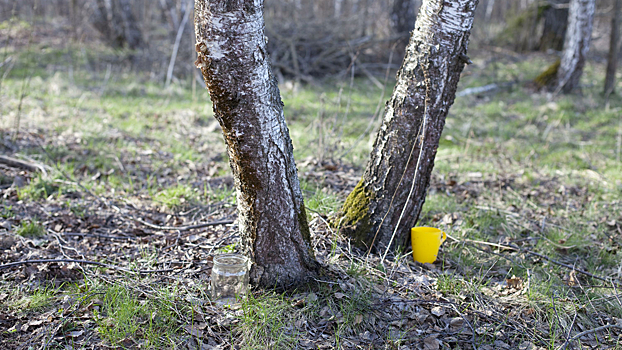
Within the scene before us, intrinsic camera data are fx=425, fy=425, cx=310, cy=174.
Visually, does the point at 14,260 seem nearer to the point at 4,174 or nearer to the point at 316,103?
the point at 4,174

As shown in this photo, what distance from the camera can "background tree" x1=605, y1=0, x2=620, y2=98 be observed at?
7791mm

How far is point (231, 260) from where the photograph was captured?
95.0 inches

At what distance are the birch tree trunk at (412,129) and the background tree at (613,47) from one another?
A: 7283mm

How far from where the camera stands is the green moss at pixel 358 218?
291 centimetres

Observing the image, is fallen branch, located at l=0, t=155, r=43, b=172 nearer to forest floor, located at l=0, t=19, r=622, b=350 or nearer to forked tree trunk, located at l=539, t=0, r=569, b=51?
forest floor, located at l=0, t=19, r=622, b=350

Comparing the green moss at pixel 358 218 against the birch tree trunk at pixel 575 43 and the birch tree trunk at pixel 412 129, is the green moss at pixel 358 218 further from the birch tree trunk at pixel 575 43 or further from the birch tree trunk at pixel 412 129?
the birch tree trunk at pixel 575 43

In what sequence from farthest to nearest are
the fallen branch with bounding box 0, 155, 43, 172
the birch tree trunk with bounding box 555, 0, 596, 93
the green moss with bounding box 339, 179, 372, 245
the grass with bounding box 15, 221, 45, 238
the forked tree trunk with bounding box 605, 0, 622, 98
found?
the birch tree trunk with bounding box 555, 0, 596, 93
the forked tree trunk with bounding box 605, 0, 622, 98
the fallen branch with bounding box 0, 155, 43, 172
the grass with bounding box 15, 221, 45, 238
the green moss with bounding box 339, 179, 372, 245

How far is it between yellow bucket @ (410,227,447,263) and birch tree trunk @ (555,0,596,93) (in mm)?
6371

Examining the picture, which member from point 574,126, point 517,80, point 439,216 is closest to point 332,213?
point 439,216

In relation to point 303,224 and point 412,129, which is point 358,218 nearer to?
point 303,224

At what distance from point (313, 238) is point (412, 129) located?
1.02 m

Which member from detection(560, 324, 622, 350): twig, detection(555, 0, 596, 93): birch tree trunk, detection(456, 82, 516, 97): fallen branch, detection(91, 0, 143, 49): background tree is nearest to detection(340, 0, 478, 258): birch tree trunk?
detection(560, 324, 622, 350): twig

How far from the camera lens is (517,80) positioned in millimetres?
9680

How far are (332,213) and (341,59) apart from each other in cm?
704
